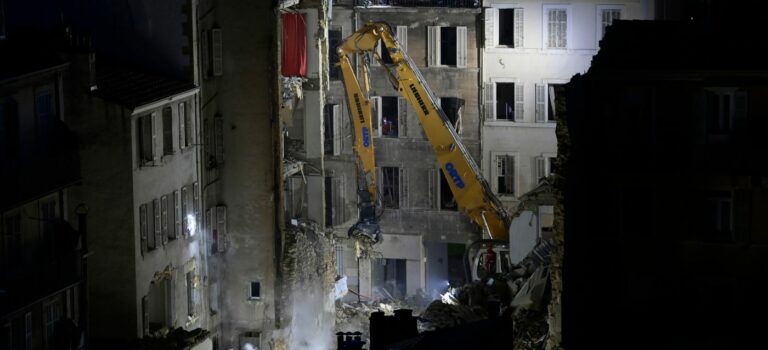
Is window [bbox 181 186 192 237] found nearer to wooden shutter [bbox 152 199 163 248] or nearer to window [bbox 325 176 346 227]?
wooden shutter [bbox 152 199 163 248]

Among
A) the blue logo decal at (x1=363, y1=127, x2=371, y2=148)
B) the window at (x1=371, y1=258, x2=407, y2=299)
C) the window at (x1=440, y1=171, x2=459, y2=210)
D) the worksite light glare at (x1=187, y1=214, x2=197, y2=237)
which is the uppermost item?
the blue logo decal at (x1=363, y1=127, x2=371, y2=148)

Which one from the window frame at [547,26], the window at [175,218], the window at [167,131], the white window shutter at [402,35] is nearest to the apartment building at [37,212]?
the window at [167,131]

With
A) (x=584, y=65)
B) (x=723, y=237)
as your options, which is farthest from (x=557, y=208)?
(x=584, y=65)

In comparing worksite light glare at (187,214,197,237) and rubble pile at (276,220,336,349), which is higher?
worksite light glare at (187,214,197,237)

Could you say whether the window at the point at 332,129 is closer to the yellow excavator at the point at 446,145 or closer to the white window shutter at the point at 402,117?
the white window shutter at the point at 402,117

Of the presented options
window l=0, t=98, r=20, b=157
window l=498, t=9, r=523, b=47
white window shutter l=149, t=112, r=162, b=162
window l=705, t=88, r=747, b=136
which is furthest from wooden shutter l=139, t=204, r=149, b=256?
window l=498, t=9, r=523, b=47

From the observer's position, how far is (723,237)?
48062 mm

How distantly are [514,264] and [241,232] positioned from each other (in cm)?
995

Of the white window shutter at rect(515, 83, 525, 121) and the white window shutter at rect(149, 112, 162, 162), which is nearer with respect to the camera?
the white window shutter at rect(149, 112, 162, 162)

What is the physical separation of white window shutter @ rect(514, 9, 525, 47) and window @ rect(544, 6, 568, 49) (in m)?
0.97

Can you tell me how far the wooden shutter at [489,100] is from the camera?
77.2 metres

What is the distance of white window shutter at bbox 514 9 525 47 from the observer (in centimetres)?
7619

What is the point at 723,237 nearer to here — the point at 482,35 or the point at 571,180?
the point at 571,180

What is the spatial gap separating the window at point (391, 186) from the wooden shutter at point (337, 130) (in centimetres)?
212
